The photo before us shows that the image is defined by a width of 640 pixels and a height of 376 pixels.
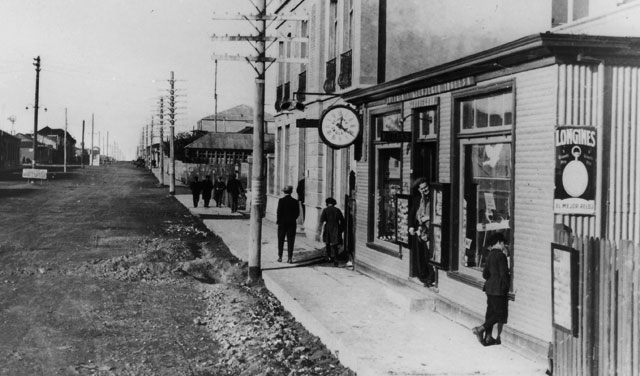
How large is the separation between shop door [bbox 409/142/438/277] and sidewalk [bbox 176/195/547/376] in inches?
20.9

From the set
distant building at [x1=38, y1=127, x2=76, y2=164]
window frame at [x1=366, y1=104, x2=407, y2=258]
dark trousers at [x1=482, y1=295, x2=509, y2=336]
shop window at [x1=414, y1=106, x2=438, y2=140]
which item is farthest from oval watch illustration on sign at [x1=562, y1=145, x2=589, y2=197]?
distant building at [x1=38, y1=127, x2=76, y2=164]

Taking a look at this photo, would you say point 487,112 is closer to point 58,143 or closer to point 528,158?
point 528,158

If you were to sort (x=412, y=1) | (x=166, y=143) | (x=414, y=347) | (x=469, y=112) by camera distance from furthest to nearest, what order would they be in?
(x=166, y=143) < (x=412, y=1) < (x=469, y=112) < (x=414, y=347)

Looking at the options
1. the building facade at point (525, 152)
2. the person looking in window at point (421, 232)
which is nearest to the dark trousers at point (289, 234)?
the building facade at point (525, 152)

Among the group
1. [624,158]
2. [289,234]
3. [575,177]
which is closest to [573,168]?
[575,177]

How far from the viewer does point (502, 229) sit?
26.6ft

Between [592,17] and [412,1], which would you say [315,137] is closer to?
[412,1]

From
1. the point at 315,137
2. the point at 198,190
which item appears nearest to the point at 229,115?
the point at 198,190

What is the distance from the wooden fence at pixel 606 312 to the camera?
5.20 meters

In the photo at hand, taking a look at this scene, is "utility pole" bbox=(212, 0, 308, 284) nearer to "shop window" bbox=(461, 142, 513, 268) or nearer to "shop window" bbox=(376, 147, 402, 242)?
"shop window" bbox=(376, 147, 402, 242)

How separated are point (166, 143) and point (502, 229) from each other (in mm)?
→ 92364

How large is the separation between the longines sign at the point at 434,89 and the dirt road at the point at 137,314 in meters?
3.90

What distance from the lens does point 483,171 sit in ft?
27.9

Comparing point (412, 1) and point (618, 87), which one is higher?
point (412, 1)
